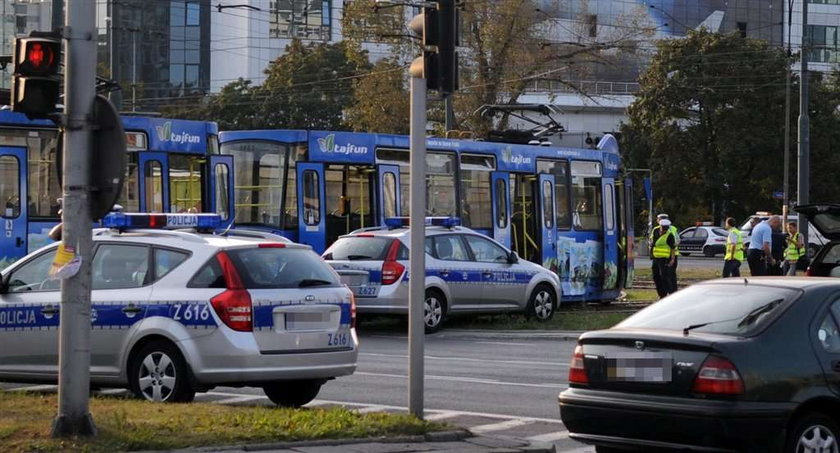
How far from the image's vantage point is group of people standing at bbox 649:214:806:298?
28234mm

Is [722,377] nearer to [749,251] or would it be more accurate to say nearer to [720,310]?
[720,310]

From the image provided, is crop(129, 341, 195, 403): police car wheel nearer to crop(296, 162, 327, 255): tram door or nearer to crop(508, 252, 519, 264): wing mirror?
crop(508, 252, 519, 264): wing mirror

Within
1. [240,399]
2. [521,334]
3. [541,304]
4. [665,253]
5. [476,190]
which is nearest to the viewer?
[240,399]

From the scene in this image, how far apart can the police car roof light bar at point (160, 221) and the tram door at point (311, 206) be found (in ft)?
35.2

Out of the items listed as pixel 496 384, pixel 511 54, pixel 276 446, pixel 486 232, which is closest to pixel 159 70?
pixel 511 54

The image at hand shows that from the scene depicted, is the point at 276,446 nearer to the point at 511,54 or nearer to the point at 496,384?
the point at 496,384

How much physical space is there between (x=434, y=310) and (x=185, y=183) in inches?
184

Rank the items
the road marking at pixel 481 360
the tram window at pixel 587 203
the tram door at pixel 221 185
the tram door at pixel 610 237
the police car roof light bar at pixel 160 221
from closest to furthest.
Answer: the police car roof light bar at pixel 160 221 → the road marking at pixel 481 360 → the tram door at pixel 221 185 → the tram window at pixel 587 203 → the tram door at pixel 610 237

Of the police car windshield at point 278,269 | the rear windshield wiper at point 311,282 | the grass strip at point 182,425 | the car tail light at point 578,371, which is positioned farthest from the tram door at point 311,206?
A: the car tail light at point 578,371

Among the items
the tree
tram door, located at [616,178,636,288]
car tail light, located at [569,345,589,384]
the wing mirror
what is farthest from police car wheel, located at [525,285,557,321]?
the tree

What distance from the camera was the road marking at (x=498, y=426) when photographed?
460 inches

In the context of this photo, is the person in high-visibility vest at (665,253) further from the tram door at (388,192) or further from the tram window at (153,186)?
the tram window at (153,186)

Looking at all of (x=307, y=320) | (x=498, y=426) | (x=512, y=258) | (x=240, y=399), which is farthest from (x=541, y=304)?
(x=307, y=320)

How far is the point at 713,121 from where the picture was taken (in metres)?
63.9
